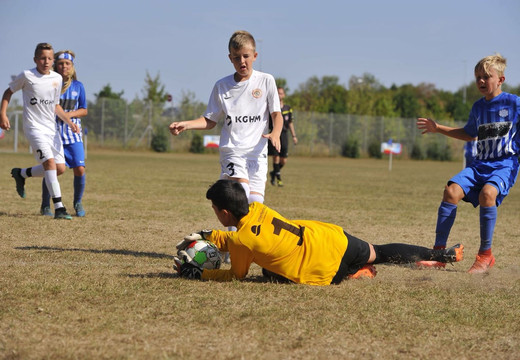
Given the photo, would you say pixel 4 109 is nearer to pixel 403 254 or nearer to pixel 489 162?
pixel 403 254

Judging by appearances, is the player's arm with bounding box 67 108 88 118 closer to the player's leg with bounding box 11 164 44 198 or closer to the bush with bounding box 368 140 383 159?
the player's leg with bounding box 11 164 44 198

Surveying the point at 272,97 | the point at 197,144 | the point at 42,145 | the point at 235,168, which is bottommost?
the point at 235,168

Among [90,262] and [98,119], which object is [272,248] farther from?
[98,119]

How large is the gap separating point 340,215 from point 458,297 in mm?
5315

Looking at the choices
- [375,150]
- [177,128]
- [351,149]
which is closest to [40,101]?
[177,128]

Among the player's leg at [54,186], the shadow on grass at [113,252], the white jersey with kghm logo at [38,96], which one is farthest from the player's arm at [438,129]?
the white jersey with kghm logo at [38,96]

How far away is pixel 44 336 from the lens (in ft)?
11.0

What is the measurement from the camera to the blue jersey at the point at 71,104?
8.80 m

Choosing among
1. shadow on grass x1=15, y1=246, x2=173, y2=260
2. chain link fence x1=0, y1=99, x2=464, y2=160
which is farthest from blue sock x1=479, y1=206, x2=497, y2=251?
chain link fence x1=0, y1=99, x2=464, y2=160

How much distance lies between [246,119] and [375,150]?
143 ft

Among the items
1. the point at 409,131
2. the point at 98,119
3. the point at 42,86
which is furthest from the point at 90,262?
the point at 409,131

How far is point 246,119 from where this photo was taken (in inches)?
233

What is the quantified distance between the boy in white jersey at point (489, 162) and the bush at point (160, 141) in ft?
123

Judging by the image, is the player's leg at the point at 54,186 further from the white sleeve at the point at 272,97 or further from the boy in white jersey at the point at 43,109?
the white sleeve at the point at 272,97
